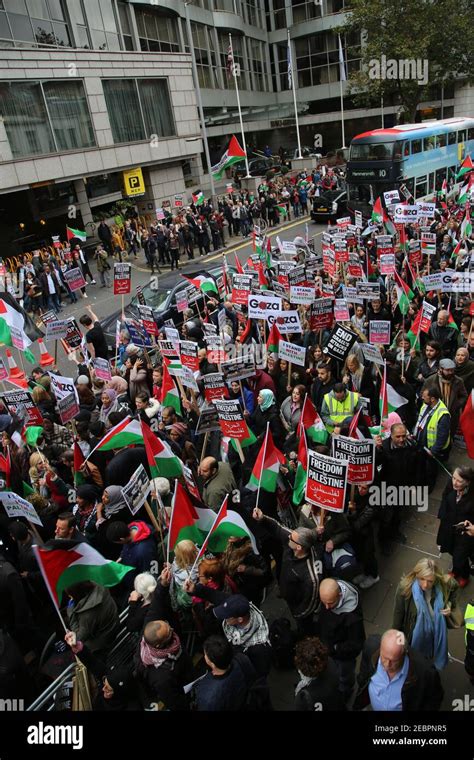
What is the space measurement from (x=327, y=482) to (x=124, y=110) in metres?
29.0

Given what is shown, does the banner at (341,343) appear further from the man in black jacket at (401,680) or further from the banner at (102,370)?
the man in black jacket at (401,680)

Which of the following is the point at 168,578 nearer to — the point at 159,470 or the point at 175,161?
the point at 159,470

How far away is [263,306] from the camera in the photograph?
884 centimetres

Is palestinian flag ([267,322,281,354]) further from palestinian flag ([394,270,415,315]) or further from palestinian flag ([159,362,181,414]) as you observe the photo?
palestinian flag ([394,270,415,315])

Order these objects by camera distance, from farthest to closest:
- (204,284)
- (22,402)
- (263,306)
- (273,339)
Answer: (204,284) < (263,306) < (273,339) < (22,402)

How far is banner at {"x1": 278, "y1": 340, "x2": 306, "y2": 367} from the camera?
728cm

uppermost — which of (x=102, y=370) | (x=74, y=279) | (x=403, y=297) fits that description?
(x=74, y=279)

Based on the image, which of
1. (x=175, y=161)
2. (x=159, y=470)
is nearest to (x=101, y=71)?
(x=175, y=161)

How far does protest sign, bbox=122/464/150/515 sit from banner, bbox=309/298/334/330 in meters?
4.47

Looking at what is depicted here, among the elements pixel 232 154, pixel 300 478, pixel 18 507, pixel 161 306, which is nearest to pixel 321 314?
pixel 300 478

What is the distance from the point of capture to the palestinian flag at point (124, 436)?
5.78m

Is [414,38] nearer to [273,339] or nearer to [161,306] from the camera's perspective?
[161,306]

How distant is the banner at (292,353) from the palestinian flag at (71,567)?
3836 mm

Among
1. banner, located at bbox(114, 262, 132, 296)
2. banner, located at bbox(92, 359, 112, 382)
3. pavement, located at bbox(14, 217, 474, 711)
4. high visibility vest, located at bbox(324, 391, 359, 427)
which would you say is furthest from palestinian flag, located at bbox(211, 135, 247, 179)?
pavement, located at bbox(14, 217, 474, 711)
